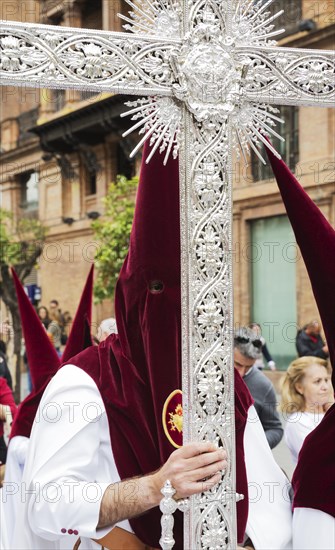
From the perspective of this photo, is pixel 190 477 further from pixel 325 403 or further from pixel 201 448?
pixel 325 403

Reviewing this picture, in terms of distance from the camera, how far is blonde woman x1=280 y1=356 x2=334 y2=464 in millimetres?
3412

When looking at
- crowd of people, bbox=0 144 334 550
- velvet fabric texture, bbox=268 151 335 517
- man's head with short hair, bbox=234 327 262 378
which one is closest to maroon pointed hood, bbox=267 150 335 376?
velvet fabric texture, bbox=268 151 335 517

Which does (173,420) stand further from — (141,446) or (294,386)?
(294,386)

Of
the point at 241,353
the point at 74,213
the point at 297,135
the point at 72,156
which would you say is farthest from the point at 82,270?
the point at 241,353

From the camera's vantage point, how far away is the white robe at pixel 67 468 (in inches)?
70.7

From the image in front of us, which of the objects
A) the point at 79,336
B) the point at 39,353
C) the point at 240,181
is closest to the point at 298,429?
the point at 79,336

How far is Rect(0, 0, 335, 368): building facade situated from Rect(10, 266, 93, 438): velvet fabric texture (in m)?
3.70

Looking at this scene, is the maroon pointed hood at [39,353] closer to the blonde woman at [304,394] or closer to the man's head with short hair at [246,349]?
the man's head with short hair at [246,349]

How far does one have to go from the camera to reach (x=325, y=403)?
360 centimetres

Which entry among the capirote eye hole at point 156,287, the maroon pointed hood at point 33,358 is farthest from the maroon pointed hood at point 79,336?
the capirote eye hole at point 156,287

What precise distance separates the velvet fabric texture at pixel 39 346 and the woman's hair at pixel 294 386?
0.99 meters

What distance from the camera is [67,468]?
6.02 ft

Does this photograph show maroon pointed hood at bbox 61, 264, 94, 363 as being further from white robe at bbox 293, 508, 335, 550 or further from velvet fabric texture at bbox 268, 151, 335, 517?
velvet fabric texture at bbox 268, 151, 335, 517

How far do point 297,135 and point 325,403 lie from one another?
9.09 m
